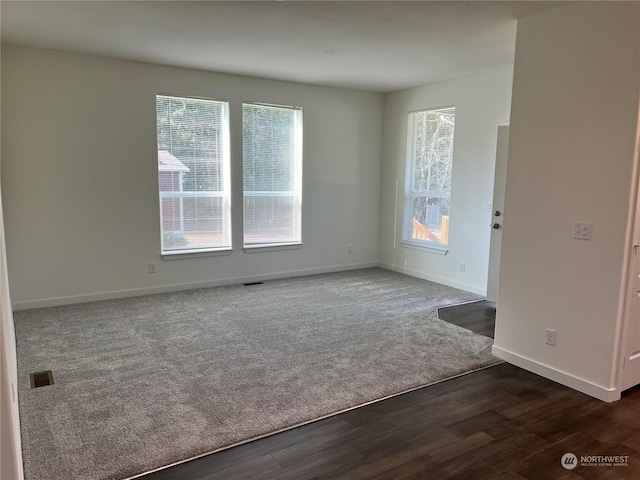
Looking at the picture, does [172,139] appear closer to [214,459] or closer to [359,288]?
[359,288]

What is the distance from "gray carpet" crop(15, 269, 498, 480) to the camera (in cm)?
237

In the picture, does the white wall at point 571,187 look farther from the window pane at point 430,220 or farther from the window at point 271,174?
the window at point 271,174

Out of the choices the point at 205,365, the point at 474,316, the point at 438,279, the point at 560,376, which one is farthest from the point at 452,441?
the point at 438,279

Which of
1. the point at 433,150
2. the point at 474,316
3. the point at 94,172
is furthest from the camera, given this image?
the point at 433,150

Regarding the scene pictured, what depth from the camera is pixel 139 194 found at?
16.3 ft

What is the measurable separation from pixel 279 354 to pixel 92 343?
5.23 ft

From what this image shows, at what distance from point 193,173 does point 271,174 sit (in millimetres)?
1049

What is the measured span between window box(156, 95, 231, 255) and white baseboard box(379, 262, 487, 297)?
102 inches

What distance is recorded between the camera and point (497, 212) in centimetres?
495

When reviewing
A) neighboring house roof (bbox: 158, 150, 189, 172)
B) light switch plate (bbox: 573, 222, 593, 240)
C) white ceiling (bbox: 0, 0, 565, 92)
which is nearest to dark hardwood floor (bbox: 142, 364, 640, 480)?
light switch plate (bbox: 573, 222, 593, 240)

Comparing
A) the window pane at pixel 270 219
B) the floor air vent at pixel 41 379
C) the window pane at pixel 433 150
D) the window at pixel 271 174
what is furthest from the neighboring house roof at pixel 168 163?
the window pane at pixel 433 150

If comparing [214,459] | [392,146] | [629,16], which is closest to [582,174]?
[629,16]

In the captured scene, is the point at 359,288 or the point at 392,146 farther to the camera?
the point at 392,146

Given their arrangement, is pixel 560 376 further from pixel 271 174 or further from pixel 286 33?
pixel 271 174
